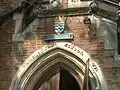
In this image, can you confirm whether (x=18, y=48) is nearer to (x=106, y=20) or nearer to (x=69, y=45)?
(x=69, y=45)

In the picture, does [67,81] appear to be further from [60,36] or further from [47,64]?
[60,36]

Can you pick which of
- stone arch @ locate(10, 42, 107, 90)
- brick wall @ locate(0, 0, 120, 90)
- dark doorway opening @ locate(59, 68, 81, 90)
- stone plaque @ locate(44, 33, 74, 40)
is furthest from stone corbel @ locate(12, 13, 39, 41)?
dark doorway opening @ locate(59, 68, 81, 90)

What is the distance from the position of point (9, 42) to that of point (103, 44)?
5.96ft

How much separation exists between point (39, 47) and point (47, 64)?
36 cm

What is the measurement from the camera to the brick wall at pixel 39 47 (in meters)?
6.12

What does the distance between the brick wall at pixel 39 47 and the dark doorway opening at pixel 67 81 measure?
660mm

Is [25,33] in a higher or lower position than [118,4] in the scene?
lower

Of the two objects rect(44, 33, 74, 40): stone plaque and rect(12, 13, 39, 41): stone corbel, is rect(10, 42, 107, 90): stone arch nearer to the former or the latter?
rect(44, 33, 74, 40): stone plaque

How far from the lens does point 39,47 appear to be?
659 cm

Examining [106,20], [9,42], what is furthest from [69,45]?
[9,42]

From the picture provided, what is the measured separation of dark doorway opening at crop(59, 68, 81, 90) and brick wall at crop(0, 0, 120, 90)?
0.66 metres

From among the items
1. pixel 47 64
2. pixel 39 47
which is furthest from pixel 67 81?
pixel 39 47

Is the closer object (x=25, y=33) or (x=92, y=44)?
(x=92, y=44)

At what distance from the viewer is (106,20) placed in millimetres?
6355
